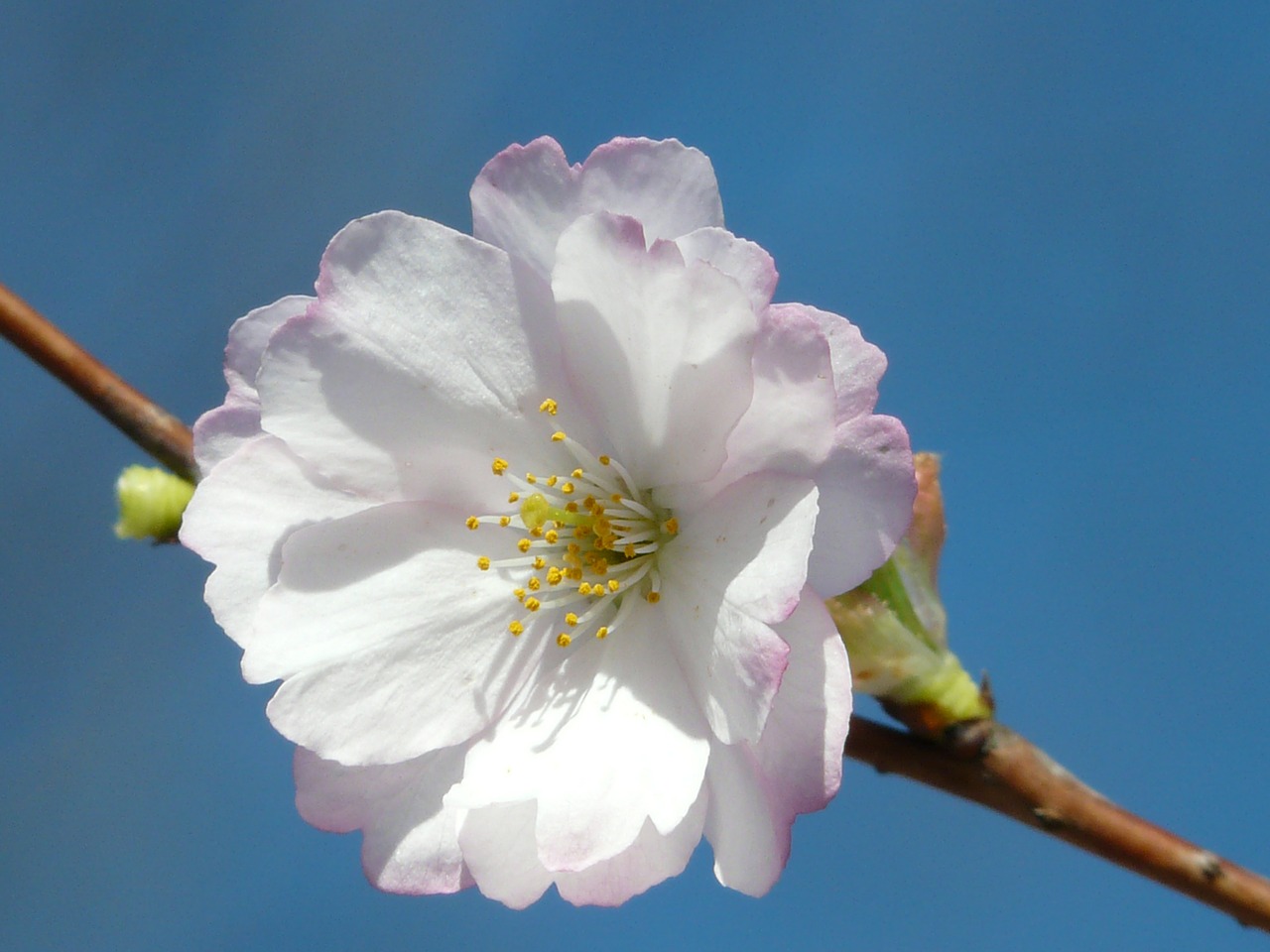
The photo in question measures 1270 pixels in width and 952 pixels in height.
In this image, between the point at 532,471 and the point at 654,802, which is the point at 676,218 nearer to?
the point at 532,471

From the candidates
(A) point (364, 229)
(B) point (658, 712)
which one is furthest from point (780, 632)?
(A) point (364, 229)

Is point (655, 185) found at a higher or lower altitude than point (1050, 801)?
higher

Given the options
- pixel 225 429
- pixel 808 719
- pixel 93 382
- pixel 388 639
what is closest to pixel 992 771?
pixel 808 719

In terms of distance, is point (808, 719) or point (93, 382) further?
point (93, 382)

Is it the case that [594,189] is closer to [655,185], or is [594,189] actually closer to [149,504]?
[655,185]

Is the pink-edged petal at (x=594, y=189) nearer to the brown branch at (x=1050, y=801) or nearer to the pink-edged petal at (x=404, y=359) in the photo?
the pink-edged petal at (x=404, y=359)

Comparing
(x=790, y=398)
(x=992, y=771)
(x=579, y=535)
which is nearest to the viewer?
(x=790, y=398)

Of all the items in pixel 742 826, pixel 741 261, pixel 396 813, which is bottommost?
pixel 396 813

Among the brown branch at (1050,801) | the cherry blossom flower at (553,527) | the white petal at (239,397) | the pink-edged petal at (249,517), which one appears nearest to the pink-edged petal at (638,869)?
the cherry blossom flower at (553,527)
